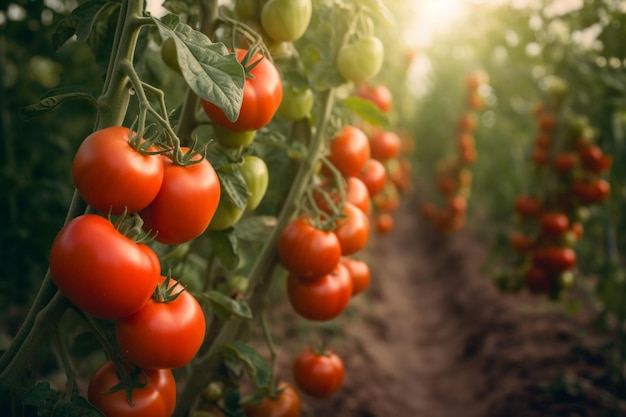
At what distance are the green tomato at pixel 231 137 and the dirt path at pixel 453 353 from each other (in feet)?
5.13

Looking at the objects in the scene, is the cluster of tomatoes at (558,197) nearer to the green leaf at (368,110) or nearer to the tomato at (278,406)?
the green leaf at (368,110)

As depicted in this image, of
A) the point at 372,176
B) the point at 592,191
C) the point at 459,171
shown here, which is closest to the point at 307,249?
the point at 372,176

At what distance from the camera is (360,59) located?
136 centimetres

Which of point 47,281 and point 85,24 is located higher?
point 85,24

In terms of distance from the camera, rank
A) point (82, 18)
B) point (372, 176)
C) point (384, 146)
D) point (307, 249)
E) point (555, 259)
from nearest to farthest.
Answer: point (82, 18) < point (307, 249) < point (372, 176) < point (384, 146) < point (555, 259)

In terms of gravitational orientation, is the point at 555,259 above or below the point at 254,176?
below

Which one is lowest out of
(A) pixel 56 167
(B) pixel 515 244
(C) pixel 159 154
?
(A) pixel 56 167

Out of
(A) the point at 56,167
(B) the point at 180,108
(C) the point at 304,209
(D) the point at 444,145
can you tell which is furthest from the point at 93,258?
(D) the point at 444,145

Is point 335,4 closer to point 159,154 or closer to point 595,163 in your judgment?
point 159,154

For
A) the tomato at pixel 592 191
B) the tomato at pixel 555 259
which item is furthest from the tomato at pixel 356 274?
the tomato at pixel 592 191

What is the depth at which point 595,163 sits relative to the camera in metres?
2.88

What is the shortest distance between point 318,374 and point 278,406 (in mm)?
169

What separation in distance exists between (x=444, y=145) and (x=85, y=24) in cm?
858

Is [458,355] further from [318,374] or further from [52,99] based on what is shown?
[52,99]
